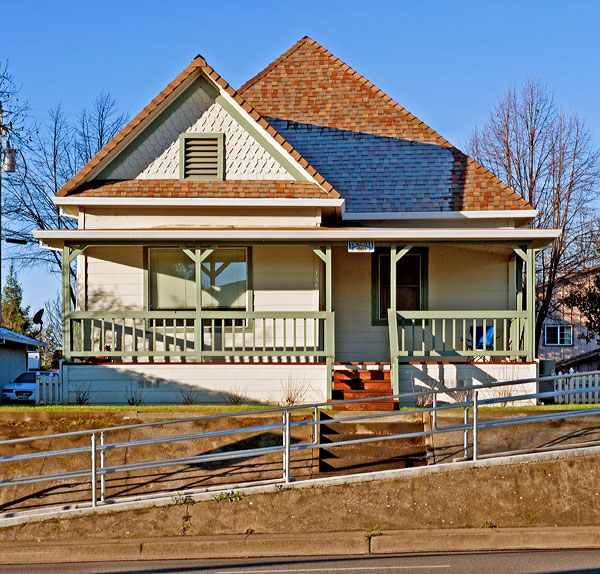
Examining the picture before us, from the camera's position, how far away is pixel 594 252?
30.9m

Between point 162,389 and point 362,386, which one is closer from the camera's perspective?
point 162,389

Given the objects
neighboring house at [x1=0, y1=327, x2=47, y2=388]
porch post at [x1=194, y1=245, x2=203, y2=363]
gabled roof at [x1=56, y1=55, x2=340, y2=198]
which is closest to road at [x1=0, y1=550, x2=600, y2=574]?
porch post at [x1=194, y1=245, x2=203, y2=363]

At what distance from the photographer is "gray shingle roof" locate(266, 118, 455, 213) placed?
18123 millimetres

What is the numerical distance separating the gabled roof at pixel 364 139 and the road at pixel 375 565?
9.72 metres

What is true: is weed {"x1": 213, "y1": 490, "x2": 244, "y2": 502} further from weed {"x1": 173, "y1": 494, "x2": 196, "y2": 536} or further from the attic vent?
the attic vent

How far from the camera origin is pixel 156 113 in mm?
16672

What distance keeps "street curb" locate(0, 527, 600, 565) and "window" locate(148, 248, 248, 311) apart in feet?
24.3

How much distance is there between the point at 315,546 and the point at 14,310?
46.3 metres

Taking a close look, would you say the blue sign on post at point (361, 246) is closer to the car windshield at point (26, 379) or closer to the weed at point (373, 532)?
the weed at point (373, 532)

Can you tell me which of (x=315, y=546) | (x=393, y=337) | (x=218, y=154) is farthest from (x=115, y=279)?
(x=315, y=546)

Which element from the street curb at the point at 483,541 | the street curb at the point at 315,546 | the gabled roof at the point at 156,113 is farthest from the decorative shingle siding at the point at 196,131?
the street curb at the point at 483,541

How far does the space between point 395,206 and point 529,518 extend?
8919 mm

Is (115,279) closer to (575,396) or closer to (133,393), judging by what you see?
(133,393)

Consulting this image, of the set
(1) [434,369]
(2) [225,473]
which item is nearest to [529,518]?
(2) [225,473]
